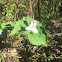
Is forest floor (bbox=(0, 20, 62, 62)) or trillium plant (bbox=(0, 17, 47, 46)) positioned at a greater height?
trillium plant (bbox=(0, 17, 47, 46))

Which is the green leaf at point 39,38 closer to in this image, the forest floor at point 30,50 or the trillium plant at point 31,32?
the trillium plant at point 31,32

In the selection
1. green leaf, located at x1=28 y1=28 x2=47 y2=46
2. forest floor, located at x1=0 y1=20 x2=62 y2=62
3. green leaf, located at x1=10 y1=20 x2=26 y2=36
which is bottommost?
forest floor, located at x1=0 y1=20 x2=62 y2=62

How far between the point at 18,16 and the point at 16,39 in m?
0.53

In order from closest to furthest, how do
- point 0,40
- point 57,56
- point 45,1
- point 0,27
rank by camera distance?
point 0,27 → point 57,56 → point 0,40 → point 45,1

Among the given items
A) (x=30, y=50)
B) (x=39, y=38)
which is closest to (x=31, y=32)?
(x=39, y=38)

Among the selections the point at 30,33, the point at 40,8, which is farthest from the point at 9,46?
the point at 40,8

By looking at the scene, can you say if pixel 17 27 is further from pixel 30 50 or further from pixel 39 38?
pixel 30 50

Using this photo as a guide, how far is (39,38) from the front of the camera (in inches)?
37.1

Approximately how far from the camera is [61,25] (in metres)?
1.70

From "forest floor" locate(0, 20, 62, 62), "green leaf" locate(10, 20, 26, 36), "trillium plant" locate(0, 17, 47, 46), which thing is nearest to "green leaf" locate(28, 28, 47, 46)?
"trillium plant" locate(0, 17, 47, 46)

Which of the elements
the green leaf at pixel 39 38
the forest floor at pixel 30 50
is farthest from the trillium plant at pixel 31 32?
the forest floor at pixel 30 50

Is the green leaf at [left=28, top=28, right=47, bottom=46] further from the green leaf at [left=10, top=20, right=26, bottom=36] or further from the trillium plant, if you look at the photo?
the green leaf at [left=10, top=20, right=26, bottom=36]

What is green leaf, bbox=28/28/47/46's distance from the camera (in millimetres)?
896

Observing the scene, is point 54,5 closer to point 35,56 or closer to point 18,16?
point 18,16
